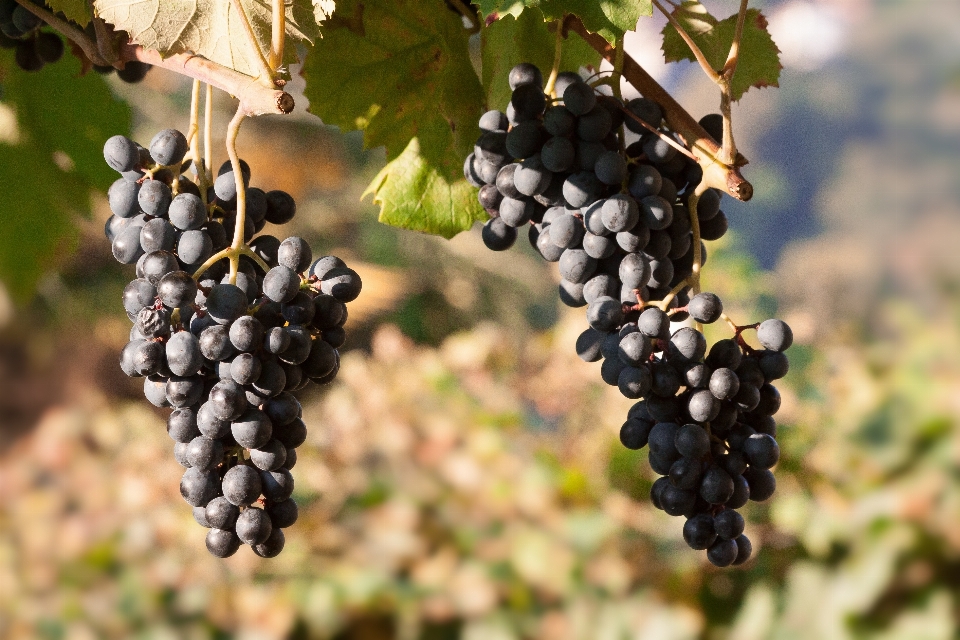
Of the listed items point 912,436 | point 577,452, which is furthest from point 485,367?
point 912,436

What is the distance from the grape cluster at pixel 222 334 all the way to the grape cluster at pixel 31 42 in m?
0.11

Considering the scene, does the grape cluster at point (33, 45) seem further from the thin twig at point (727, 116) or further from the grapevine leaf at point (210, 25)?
the thin twig at point (727, 116)

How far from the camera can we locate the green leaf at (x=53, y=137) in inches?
18.8

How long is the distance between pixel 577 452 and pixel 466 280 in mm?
1432

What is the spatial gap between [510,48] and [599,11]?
8 cm

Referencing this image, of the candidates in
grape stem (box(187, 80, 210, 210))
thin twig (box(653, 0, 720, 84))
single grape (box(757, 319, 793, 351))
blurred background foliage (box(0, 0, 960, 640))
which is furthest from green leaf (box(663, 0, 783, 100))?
blurred background foliage (box(0, 0, 960, 640))

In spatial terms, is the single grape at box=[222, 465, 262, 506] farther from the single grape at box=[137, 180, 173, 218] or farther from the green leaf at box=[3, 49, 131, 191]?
the green leaf at box=[3, 49, 131, 191]

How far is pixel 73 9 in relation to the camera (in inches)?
13.4

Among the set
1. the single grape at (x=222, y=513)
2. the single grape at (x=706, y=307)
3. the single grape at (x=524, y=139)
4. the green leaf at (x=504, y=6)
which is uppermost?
the green leaf at (x=504, y=6)

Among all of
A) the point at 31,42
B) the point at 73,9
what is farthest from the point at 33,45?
the point at 73,9

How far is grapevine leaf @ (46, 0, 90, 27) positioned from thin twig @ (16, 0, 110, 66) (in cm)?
1

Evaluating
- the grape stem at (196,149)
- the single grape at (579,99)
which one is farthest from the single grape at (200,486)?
the single grape at (579,99)

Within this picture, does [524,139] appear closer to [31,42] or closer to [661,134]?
[661,134]

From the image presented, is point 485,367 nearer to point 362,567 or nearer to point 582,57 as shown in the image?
point 362,567
